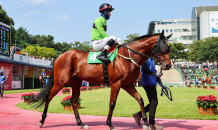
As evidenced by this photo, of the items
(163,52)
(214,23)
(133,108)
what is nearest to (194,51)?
(214,23)

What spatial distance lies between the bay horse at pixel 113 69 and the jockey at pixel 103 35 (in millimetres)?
298

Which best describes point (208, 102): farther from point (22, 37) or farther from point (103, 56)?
point (22, 37)

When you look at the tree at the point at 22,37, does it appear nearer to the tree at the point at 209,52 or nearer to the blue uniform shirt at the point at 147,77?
the tree at the point at 209,52

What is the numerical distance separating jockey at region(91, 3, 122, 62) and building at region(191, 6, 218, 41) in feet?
297

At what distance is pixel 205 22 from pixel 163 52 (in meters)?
93.1

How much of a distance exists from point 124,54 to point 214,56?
6718cm

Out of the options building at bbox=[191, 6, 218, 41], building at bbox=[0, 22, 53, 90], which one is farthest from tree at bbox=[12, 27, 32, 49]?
building at bbox=[191, 6, 218, 41]

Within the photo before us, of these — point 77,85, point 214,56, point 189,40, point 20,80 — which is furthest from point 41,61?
point 189,40

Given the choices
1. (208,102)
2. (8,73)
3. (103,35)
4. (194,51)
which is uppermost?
(194,51)

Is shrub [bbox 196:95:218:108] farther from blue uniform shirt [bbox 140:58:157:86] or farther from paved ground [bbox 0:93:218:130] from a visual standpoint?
blue uniform shirt [bbox 140:58:157:86]

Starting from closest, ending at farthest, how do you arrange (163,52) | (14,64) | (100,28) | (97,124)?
(163,52), (100,28), (97,124), (14,64)

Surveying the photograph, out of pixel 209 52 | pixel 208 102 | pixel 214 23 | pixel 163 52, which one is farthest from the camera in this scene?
pixel 214 23

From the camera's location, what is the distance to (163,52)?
4824 mm

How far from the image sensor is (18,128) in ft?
16.7
